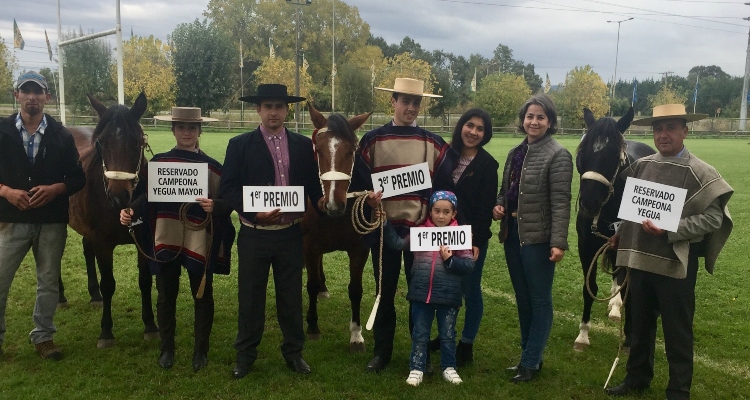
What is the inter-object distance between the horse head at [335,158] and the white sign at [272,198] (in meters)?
0.23

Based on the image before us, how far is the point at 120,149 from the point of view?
4262mm

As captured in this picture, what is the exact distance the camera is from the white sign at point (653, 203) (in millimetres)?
3662

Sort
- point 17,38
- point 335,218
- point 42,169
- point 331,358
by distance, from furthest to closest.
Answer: point 17,38 → point 335,218 → point 331,358 → point 42,169

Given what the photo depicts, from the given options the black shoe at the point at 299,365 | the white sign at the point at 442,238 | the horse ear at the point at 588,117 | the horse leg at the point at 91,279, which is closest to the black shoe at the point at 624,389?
the white sign at the point at 442,238

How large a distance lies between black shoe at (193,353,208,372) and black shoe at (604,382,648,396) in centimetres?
347

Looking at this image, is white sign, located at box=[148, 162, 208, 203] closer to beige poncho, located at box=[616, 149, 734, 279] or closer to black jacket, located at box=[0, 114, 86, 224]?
black jacket, located at box=[0, 114, 86, 224]

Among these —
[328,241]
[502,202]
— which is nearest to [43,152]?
[328,241]

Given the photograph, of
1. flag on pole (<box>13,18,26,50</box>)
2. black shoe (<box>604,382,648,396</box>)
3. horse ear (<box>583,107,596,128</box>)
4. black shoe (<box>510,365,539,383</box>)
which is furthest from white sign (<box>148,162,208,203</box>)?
flag on pole (<box>13,18,26,50</box>)

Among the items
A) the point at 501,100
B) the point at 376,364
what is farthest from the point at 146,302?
the point at 501,100

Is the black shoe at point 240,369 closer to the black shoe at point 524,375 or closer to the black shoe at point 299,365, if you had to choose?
the black shoe at point 299,365

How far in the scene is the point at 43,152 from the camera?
463cm

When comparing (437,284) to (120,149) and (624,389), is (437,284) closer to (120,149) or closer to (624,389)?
(624,389)

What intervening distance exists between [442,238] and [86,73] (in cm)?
5488

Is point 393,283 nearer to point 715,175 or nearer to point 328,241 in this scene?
point 328,241
